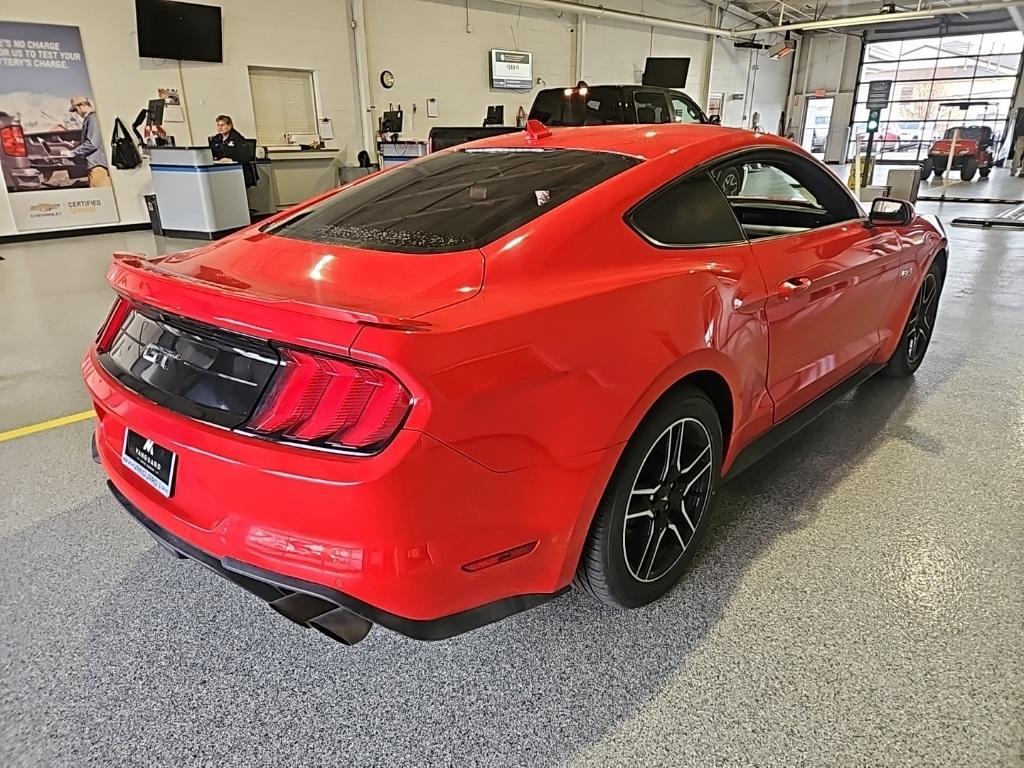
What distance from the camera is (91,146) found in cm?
984

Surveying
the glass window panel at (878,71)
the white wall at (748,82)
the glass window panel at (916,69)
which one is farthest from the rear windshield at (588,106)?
the glass window panel at (916,69)

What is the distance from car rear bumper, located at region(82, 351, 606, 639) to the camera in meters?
1.22

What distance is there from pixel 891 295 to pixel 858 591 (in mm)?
1512

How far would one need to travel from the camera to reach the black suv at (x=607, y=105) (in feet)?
28.7

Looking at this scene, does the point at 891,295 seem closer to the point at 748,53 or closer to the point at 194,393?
the point at 194,393

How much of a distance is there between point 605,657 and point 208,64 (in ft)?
38.1

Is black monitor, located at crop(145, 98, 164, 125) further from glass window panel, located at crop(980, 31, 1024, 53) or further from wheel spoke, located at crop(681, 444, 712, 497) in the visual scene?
glass window panel, located at crop(980, 31, 1024, 53)

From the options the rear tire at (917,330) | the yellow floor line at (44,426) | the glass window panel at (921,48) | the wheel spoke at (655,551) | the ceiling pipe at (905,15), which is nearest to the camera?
the wheel spoke at (655,551)

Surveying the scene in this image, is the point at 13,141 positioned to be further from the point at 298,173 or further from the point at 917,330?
the point at 917,330

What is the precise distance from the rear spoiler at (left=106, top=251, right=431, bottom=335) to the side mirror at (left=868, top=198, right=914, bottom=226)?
2348 millimetres

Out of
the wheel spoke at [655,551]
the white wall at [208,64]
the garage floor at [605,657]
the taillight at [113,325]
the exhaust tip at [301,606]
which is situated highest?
the white wall at [208,64]

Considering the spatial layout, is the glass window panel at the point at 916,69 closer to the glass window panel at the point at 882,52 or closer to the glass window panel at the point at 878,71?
the glass window panel at the point at 878,71

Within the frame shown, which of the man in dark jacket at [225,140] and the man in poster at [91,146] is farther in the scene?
the man in dark jacket at [225,140]

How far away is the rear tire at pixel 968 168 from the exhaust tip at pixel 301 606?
20.5 m
